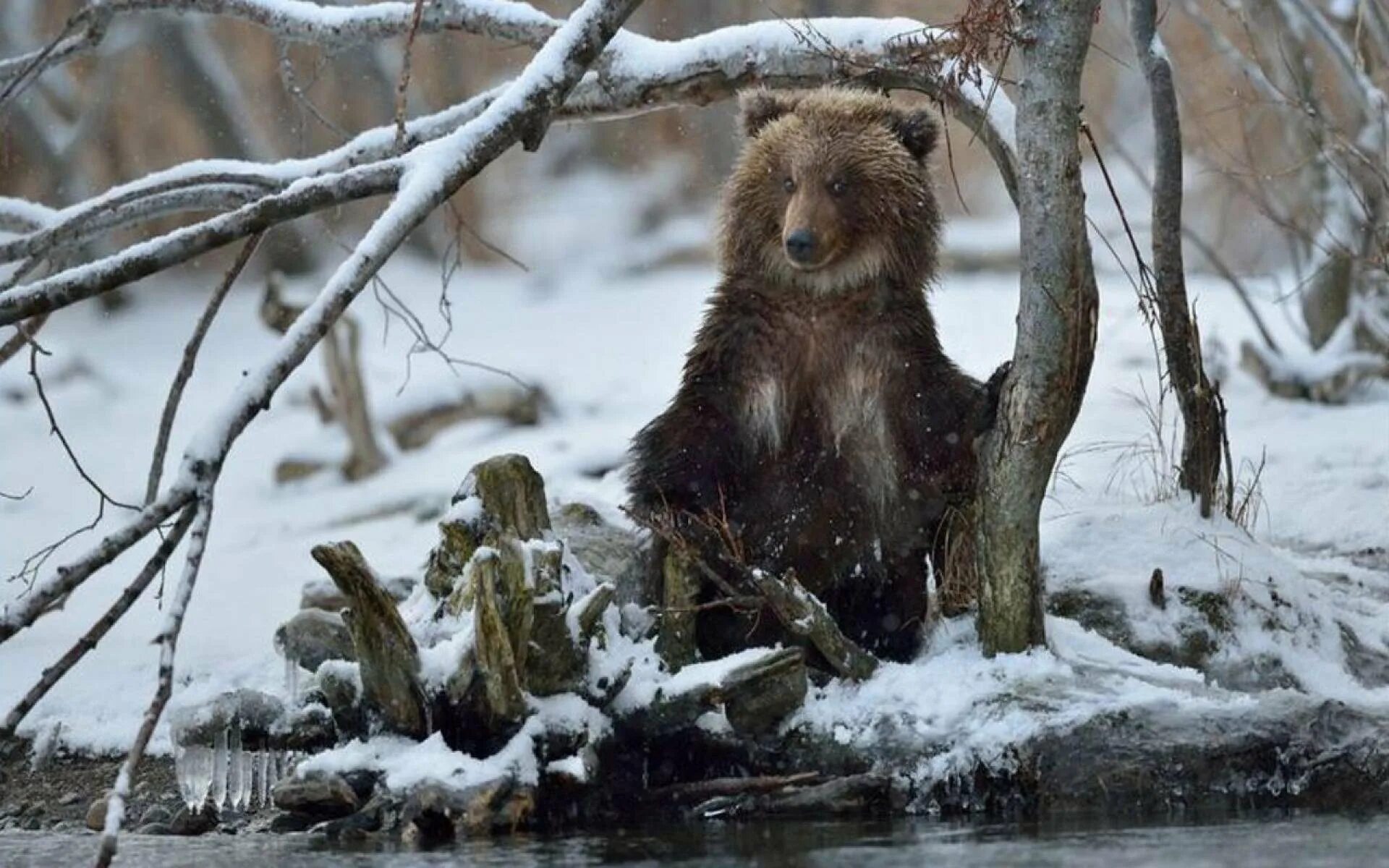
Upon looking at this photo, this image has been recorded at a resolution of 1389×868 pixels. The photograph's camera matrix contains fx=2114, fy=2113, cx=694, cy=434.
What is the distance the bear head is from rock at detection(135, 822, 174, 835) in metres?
2.46

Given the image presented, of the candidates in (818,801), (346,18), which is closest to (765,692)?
(818,801)

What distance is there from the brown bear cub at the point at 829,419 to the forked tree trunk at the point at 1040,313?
32 cm

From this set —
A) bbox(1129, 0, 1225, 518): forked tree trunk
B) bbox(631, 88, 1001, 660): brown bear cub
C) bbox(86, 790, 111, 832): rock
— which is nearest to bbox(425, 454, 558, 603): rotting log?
bbox(631, 88, 1001, 660): brown bear cub

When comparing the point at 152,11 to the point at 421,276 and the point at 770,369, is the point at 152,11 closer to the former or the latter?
the point at 770,369

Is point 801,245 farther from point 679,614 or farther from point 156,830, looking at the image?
point 156,830

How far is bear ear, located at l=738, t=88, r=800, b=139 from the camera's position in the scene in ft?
22.9

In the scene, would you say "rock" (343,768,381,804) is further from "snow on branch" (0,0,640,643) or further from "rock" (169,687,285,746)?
"snow on branch" (0,0,640,643)

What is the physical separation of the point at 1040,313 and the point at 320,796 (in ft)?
7.68

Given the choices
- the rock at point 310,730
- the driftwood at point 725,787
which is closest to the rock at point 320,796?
Result: the rock at point 310,730

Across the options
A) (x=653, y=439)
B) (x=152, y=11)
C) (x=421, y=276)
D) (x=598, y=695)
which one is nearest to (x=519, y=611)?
(x=598, y=695)

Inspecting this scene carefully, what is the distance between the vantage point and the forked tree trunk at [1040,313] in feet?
18.9

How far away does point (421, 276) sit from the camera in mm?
19672

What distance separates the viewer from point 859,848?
4895mm

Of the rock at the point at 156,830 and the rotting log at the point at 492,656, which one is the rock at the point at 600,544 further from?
the rock at the point at 156,830
